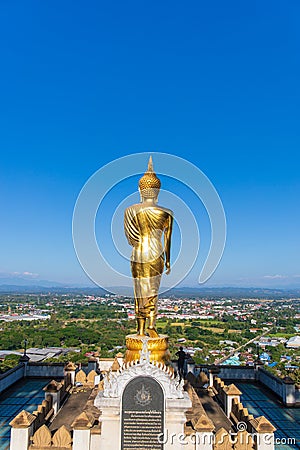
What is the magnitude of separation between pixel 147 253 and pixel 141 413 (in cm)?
471

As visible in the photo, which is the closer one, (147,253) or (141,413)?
(141,413)

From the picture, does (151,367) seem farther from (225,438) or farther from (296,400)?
(296,400)

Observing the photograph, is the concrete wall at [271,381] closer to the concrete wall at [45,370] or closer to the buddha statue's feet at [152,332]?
the buddha statue's feet at [152,332]

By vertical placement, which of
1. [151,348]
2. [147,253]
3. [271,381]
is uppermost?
[147,253]

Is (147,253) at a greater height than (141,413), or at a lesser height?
greater

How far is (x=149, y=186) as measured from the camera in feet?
40.9

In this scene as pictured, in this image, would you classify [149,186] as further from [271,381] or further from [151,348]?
[271,381]

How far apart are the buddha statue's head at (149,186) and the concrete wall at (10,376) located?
839 centimetres

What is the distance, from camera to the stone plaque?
844 cm

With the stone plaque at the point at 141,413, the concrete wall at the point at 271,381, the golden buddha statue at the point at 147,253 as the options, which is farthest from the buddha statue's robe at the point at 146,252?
the concrete wall at the point at 271,381

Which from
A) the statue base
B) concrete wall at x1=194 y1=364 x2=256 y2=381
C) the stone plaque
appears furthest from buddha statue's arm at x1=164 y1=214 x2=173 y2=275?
concrete wall at x1=194 y1=364 x2=256 y2=381

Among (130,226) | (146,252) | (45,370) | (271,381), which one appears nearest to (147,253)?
(146,252)

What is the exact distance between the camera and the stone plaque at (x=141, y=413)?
8.44 meters

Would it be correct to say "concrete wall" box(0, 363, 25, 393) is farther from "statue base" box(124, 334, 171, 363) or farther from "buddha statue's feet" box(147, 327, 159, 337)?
"buddha statue's feet" box(147, 327, 159, 337)
